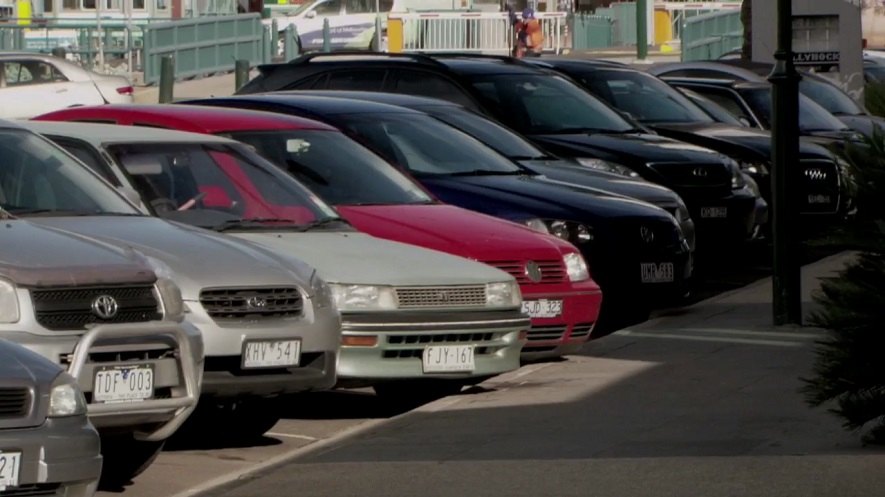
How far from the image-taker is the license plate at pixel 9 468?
669 centimetres

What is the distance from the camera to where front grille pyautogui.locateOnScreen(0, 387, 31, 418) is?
22.1ft

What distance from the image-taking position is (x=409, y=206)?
11828 millimetres

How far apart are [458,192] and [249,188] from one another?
2286mm

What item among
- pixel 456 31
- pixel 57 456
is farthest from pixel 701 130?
pixel 456 31

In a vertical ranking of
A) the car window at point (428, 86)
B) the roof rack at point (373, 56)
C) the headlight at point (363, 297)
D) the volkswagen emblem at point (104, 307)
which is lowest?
the headlight at point (363, 297)

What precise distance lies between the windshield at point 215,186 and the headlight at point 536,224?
6.42 feet

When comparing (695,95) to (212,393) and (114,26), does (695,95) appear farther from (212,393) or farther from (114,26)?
(114,26)

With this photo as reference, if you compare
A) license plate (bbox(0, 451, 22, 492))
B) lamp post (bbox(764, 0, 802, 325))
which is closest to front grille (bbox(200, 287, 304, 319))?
license plate (bbox(0, 451, 22, 492))

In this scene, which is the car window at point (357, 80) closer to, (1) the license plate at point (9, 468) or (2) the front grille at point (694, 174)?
(2) the front grille at point (694, 174)

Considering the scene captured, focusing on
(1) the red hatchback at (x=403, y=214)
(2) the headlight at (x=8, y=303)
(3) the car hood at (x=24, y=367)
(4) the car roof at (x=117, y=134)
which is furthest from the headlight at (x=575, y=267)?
(3) the car hood at (x=24, y=367)

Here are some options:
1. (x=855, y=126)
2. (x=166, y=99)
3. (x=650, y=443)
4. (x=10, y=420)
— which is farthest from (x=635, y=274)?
(x=166, y=99)

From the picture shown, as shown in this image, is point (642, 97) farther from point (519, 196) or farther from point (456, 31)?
point (456, 31)

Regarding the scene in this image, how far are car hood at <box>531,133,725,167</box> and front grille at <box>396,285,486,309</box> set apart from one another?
18.7 feet

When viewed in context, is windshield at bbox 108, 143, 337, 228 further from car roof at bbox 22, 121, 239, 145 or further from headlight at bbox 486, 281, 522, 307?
headlight at bbox 486, 281, 522, 307
